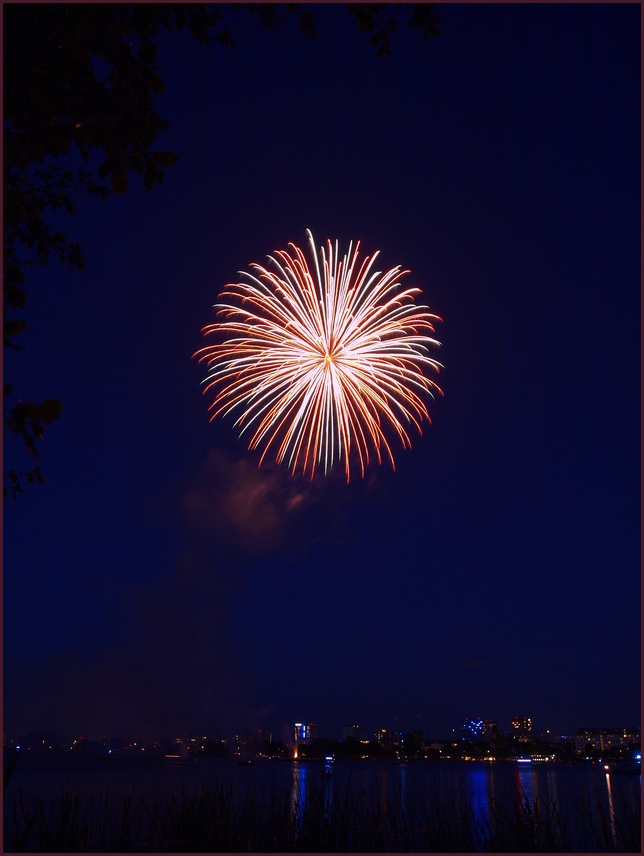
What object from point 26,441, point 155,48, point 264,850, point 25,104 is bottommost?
point 264,850

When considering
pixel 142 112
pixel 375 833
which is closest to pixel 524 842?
pixel 375 833

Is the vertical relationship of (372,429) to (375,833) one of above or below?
above

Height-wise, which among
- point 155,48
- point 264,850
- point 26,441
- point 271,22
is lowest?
point 264,850

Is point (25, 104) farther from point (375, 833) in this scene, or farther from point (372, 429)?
point (375, 833)

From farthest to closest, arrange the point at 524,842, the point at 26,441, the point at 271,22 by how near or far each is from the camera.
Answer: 1. the point at 524,842
2. the point at 271,22
3. the point at 26,441

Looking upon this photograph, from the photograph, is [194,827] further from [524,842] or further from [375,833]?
[524,842]

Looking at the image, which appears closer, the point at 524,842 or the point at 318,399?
the point at 524,842

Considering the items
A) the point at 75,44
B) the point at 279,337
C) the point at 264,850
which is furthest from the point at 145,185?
the point at 264,850

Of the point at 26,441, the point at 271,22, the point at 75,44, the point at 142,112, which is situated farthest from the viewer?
the point at 271,22

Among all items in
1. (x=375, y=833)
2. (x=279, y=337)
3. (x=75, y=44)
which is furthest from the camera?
(x=279, y=337)
